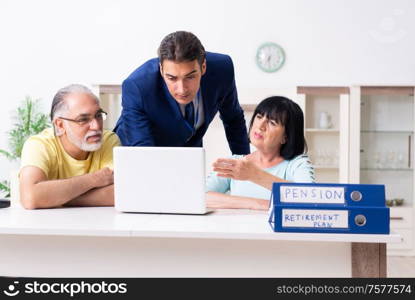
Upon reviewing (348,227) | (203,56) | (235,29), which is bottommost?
(348,227)

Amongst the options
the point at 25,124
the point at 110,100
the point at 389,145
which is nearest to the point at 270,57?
the point at 389,145

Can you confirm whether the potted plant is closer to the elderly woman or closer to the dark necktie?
the dark necktie

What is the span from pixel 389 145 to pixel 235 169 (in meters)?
3.74

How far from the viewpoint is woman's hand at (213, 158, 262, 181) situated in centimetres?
248

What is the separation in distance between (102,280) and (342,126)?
411 cm

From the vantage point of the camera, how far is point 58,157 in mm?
2832

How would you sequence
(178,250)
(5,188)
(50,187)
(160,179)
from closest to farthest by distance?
(178,250), (160,179), (50,187), (5,188)

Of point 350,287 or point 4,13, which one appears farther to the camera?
point 4,13

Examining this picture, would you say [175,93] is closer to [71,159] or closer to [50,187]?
[71,159]

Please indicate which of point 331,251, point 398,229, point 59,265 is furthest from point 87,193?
point 398,229

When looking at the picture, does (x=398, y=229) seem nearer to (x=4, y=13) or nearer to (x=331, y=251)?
(x=331, y=251)

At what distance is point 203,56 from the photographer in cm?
289

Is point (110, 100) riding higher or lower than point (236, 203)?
higher

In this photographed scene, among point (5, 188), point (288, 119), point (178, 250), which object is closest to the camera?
point (178, 250)
